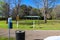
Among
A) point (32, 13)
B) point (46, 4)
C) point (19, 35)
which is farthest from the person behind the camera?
point (32, 13)

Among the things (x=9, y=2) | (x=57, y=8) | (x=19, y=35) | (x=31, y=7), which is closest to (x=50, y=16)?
(x=57, y=8)

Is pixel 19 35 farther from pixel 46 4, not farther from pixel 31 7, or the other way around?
pixel 31 7

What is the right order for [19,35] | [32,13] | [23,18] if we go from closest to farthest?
[19,35] < [23,18] < [32,13]

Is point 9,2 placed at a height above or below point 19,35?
above

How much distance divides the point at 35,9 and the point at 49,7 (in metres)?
5.42

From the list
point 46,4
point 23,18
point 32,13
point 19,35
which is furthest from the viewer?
point 32,13

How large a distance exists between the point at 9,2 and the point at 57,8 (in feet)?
46.1

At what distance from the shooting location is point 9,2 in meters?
42.2

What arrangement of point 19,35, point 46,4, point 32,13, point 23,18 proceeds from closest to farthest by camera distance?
point 19,35
point 46,4
point 23,18
point 32,13

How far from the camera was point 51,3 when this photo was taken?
4344 cm

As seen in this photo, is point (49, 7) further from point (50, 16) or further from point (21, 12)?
point (21, 12)

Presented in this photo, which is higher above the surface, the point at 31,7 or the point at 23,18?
the point at 31,7

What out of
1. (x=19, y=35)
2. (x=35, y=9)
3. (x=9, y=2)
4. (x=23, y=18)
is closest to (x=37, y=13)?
(x=35, y=9)

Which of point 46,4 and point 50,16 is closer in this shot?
point 46,4
